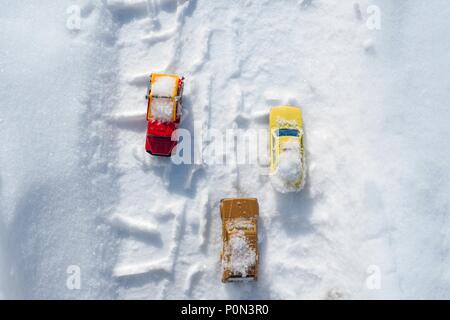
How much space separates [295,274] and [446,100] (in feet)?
16.8

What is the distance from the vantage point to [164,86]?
945cm

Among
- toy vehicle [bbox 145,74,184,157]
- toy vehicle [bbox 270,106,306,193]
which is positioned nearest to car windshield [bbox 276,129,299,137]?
toy vehicle [bbox 270,106,306,193]

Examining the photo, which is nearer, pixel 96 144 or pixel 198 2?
pixel 96 144

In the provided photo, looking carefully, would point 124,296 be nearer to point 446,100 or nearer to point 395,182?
point 395,182

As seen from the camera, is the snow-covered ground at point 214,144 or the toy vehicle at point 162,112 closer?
the snow-covered ground at point 214,144

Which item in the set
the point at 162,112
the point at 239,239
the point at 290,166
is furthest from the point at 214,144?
the point at 239,239

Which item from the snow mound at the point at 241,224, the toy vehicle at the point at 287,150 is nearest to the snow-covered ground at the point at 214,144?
the toy vehicle at the point at 287,150

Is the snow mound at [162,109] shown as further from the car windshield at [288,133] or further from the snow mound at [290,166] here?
the snow mound at [290,166]

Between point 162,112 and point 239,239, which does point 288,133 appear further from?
point 162,112

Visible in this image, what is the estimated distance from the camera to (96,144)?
974cm

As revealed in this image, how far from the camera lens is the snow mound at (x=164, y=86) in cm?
941

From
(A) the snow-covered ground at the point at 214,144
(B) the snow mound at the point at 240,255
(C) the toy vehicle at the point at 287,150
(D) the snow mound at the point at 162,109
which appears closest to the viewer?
(B) the snow mound at the point at 240,255

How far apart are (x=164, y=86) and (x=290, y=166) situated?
3202 millimetres
